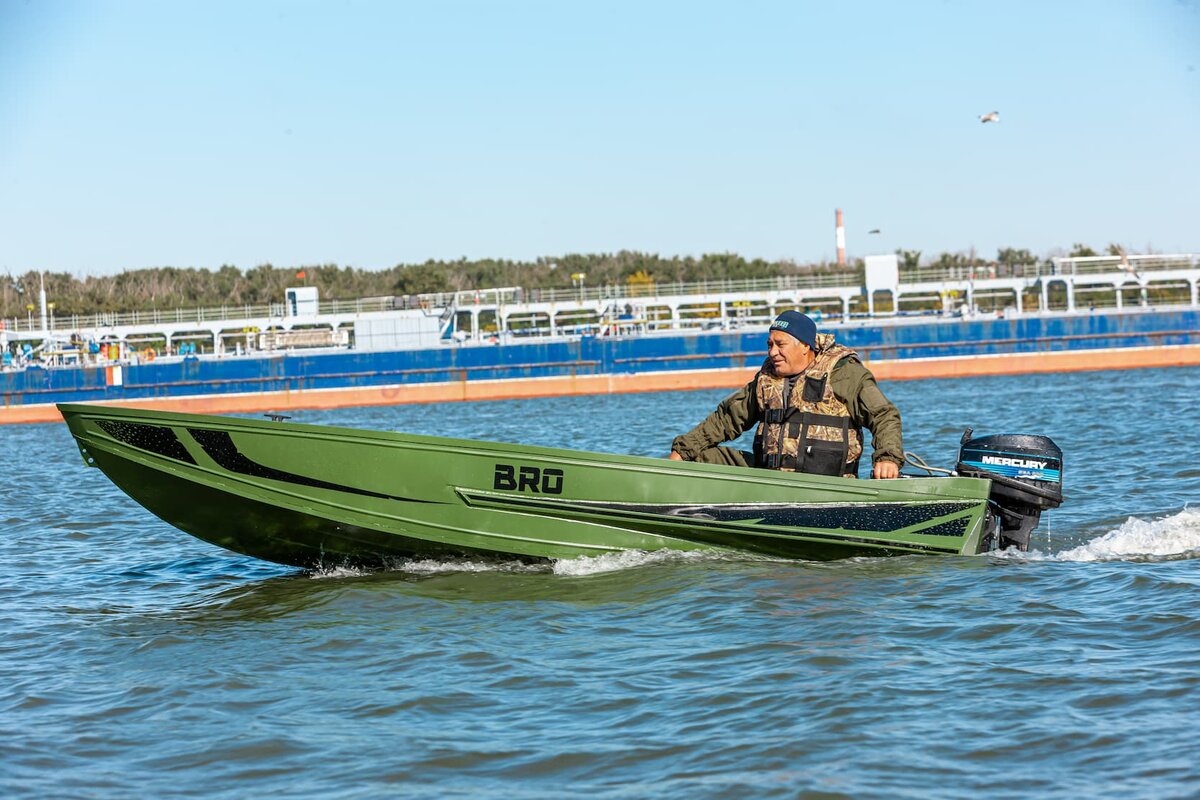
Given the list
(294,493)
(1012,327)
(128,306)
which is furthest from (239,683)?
(128,306)

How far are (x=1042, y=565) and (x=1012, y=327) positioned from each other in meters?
34.2

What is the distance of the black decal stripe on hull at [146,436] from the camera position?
7.38 meters

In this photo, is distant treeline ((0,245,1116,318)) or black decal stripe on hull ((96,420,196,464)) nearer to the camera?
black decal stripe on hull ((96,420,196,464))

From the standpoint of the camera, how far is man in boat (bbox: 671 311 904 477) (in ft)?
24.2

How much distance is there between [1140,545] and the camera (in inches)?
325

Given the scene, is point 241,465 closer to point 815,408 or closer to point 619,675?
point 619,675

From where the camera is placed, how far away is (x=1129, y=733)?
461 centimetres

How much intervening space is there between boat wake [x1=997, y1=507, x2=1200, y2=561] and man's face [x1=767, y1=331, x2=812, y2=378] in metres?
1.84

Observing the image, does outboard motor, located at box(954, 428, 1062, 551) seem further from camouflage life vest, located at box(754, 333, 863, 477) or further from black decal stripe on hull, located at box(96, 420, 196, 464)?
black decal stripe on hull, located at box(96, 420, 196, 464)

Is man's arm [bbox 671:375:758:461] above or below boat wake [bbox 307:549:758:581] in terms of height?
above

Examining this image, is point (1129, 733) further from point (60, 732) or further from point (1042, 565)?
point (60, 732)

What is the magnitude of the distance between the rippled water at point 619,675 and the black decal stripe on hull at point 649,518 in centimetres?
19

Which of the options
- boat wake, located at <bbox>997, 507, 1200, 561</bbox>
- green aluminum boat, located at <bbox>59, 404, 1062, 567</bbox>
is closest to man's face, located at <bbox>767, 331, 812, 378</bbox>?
green aluminum boat, located at <bbox>59, 404, 1062, 567</bbox>

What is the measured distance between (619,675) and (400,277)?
7488cm
